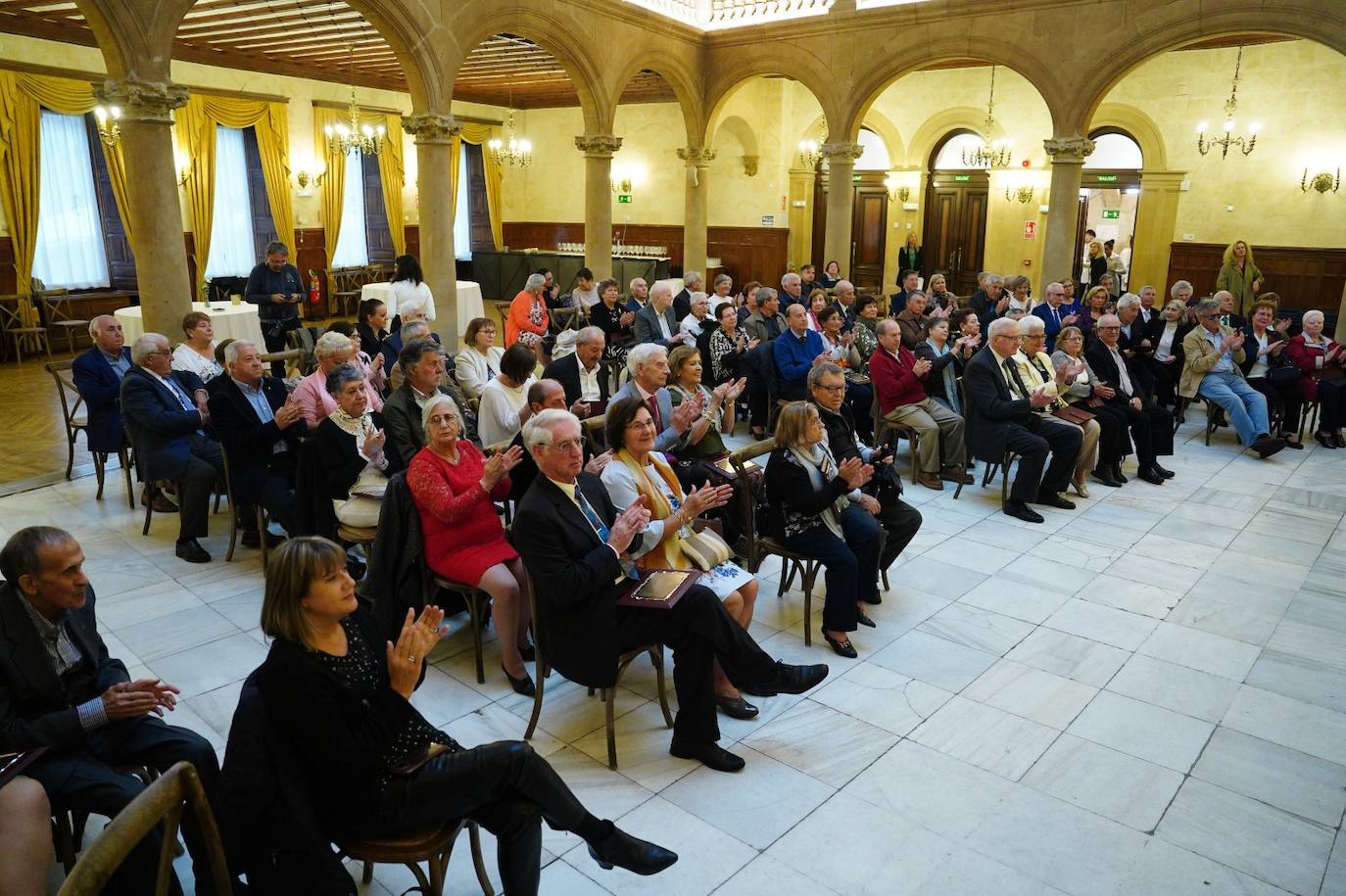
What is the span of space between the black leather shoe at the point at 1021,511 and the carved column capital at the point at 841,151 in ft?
24.5

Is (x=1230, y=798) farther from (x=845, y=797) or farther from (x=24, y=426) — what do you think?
(x=24, y=426)

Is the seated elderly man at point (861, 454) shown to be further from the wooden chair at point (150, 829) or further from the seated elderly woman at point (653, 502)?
the wooden chair at point (150, 829)

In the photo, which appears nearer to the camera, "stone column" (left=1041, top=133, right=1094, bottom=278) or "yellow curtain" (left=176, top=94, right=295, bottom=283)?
"stone column" (left=1041, top=133, right=1094, bottom=278)

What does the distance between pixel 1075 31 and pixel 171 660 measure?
10931 mm

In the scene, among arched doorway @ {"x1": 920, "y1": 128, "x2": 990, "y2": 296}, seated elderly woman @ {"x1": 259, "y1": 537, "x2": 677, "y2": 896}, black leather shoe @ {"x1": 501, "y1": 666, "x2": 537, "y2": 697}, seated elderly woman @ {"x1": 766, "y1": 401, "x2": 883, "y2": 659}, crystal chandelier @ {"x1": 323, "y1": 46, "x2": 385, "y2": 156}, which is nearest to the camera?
seated elderly woman @ {"x1": 259, "y1": 537, "x2": 677, "y2": 896}

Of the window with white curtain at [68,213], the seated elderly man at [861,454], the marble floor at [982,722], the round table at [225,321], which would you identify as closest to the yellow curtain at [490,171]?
the window with white curtain at [68,213]

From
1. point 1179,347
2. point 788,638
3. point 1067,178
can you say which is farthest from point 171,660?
point 1067,178

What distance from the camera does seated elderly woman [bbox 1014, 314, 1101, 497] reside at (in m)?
6.25

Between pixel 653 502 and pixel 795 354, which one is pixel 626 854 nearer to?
pixel 653 502

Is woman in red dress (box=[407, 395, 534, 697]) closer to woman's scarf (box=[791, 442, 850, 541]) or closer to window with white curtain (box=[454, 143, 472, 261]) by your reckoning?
woman's scarf (box=[791, 442, 850, 541])

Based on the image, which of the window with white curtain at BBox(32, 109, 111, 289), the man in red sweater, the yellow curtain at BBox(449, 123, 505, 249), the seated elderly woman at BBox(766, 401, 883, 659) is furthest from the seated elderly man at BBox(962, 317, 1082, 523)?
the yellow curtain at BBox(449, 123, 505, 249)

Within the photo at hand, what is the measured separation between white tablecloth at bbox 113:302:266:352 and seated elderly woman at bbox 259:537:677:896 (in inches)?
258

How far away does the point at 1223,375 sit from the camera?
25.0ft

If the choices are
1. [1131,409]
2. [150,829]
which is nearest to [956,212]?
[1131,409]
